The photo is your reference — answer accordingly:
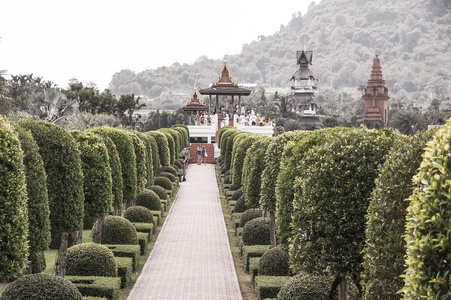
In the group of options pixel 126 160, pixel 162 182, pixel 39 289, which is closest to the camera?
pixel 39 289

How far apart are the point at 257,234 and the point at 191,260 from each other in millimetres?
2490

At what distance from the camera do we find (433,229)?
6062 millimetres

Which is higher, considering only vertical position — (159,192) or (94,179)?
(94,179)

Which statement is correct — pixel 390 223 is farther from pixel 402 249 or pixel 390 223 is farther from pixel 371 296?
pixel 371 296

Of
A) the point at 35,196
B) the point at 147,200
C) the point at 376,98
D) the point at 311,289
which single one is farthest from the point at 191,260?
the point at 376,98

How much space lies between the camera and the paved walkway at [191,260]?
18.2m

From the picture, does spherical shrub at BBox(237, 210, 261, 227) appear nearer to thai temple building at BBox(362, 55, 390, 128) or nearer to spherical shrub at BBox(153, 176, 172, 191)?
spherical shrub at BBox(153, 176, 172, 191)

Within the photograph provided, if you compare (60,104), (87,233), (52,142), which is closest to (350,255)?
(52,142)

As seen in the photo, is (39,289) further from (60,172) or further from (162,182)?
(162,182)

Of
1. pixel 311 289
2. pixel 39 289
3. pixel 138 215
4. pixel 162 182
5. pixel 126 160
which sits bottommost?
pixel 138 215

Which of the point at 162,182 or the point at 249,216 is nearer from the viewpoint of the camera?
the point at 249,216

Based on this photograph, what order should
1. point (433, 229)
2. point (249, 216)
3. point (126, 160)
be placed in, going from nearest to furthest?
point (433, 229)
point (126, 160)
point (249, 216)

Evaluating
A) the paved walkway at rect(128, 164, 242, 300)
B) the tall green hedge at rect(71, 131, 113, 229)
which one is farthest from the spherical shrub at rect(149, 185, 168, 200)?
the tall green hedge at rect(71, 131, 113, 229)

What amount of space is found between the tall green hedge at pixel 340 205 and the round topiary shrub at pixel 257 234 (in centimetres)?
1070
